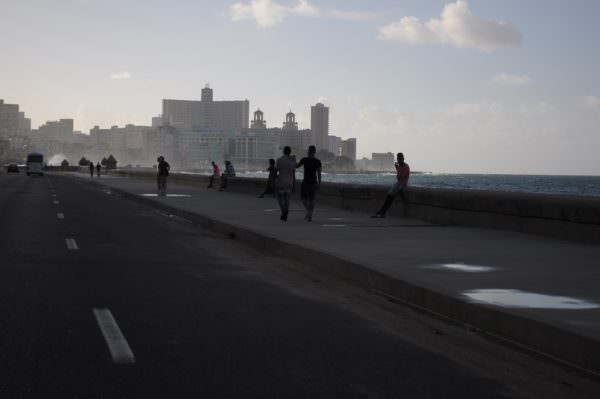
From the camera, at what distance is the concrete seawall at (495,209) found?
16.4m

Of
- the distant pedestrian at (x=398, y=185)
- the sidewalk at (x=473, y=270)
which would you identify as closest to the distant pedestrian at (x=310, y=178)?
the sidewalk at (x=473, y=270)

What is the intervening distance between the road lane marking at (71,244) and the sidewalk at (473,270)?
11.8ft

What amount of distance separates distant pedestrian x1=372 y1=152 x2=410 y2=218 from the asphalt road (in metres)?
10.4

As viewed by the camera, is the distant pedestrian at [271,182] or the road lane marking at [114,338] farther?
the distant pedestrian at [271,182]

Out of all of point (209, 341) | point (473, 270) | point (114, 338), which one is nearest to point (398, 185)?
point (473, 270)

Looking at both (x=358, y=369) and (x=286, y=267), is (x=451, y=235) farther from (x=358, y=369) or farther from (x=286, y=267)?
(x=358, y=369)

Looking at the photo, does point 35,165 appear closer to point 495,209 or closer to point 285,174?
point 285,174

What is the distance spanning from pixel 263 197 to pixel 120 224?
1679 cm

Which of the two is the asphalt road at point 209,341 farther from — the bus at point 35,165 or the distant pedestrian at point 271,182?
the bus at point 35,165

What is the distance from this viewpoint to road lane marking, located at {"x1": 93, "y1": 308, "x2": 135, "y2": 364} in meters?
6.89

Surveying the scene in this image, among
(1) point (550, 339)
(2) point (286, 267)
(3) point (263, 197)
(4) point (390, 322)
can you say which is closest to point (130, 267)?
(2) point (286, 267)

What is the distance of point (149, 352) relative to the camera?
7125 mm

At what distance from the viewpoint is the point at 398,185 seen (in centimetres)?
2381

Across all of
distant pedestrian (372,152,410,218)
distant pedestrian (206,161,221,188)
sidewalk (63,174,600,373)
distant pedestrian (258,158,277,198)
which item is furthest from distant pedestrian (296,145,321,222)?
distant pedestrian (206,161,221,188)
